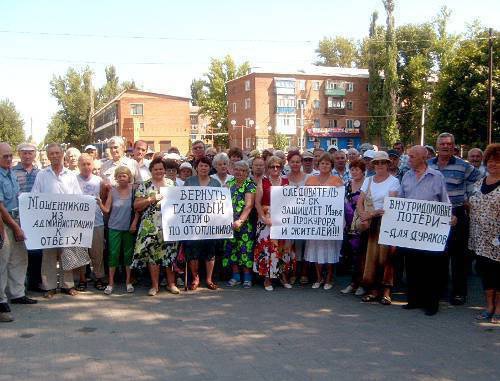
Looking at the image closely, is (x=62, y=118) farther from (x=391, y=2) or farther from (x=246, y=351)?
(x=246, y=351)

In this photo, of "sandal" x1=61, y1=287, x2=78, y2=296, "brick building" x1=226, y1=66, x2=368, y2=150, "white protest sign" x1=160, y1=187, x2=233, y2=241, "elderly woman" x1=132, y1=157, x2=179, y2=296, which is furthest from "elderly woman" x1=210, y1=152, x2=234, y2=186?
"brick building" x1=226, y1=66, x2=368, y2=150

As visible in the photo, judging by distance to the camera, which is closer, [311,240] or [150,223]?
[150,223]

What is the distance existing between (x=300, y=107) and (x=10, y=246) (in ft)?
226

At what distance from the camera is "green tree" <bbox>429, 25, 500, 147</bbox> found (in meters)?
37.2

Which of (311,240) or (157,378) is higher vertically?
(311,240)

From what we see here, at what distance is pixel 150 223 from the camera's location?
25.4 ft

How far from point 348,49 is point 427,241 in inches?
3389

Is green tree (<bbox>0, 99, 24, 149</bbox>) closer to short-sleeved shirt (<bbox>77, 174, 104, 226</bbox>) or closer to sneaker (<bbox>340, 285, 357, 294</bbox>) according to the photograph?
short-sleeved shirt (<bbox>77, 174, 104, 226</bbox>)

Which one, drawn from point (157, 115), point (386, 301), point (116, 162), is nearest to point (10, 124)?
point (157, 115)

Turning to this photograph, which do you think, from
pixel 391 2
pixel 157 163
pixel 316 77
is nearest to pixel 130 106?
pixel 316 77

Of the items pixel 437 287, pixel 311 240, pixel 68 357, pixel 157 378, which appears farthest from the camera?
pixel 311 240

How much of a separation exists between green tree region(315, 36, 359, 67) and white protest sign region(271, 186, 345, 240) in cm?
8426

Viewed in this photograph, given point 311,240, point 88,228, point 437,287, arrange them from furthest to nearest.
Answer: point 311,240
point 88,228
point 437,287

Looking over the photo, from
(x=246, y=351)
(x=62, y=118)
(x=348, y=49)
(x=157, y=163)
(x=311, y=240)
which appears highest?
(x=348, y=49)
